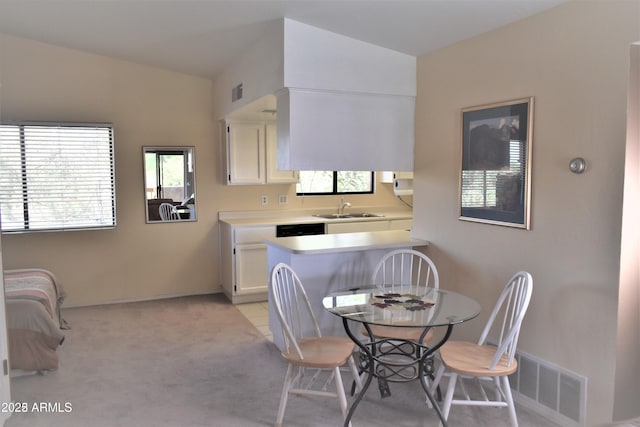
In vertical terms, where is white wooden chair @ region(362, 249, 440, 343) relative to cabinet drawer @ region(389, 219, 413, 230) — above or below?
below

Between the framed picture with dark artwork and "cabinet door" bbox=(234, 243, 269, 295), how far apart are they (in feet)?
8.21

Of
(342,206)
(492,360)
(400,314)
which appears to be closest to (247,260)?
(342,206)

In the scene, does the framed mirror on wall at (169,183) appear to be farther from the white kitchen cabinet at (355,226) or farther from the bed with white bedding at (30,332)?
the bed with white bedding at (30,332)

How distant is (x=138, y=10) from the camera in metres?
3.43

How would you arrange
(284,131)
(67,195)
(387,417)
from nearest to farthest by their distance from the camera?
(387,417)
(284,131)
(67,195)

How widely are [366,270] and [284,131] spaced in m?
1.23

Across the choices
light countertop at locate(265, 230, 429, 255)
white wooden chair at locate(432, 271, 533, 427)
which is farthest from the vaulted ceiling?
white wooden chair at locate(432, 271, 533, 427)

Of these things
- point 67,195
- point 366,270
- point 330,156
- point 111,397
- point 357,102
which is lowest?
point 111,397

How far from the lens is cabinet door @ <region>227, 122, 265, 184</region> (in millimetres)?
5305

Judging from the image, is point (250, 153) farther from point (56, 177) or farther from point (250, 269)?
point (56, 177)

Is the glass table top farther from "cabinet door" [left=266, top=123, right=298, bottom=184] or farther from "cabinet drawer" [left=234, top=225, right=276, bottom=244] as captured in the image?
"cabinet door" [left=266, top=123, right=298, bottom=184]

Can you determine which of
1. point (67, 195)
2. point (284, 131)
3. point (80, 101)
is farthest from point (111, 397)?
point (80, 101)

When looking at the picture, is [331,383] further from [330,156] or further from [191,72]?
[191,72]

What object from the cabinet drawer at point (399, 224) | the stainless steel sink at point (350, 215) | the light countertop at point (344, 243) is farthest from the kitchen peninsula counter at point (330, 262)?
the stainless steel sink at point (350, 215)
